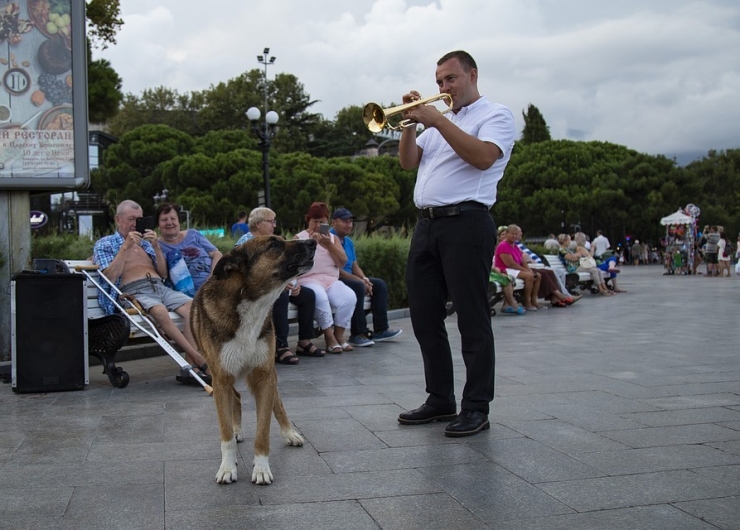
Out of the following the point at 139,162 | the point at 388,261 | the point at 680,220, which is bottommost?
the point at 388,261

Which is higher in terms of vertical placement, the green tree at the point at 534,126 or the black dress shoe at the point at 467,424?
the green tree at the point at 534,126

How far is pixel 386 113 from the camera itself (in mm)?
4902

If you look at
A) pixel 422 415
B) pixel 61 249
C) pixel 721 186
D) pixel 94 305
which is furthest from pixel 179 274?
pixel 721 186

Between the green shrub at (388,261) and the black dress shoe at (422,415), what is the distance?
8215mm

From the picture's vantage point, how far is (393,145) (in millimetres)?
83812

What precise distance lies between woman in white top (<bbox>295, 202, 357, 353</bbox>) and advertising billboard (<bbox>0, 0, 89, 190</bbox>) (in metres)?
2.50

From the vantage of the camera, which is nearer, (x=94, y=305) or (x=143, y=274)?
(x=94, y=305)

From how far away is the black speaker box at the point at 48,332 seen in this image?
6.72 meters

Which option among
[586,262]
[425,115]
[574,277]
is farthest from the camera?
[586,262]

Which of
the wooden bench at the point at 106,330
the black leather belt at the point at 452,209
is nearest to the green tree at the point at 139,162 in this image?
the wooden bench at the point at 106,330

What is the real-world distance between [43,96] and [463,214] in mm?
5264

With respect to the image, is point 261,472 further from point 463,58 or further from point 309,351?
point 309,351

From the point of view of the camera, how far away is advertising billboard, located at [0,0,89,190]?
316 inches

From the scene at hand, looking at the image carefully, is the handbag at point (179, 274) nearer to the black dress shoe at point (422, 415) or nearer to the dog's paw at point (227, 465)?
the black dress shoe at point (422, 415)
